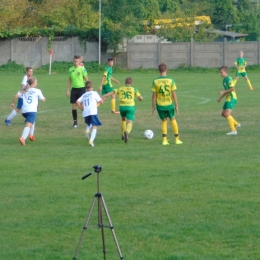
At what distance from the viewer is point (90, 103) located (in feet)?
48.9

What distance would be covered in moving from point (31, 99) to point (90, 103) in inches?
57.0

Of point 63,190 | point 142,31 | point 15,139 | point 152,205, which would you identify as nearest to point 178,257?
point 152,205

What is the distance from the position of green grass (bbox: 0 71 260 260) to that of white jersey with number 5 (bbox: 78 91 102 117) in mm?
744

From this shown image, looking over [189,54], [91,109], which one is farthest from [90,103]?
[189,54]

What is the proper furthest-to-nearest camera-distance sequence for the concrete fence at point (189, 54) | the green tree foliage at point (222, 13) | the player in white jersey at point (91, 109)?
1. the green tree foliage at point (222, 13)
2. the concrete fence at point (189, 54)
3. the player in white jersey at point (91, 109)

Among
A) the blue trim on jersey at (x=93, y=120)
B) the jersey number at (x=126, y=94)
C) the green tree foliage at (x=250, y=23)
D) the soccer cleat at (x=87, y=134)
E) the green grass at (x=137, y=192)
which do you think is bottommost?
the green grass at (x=137, y=192)

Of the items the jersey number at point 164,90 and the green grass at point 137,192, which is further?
the jersey number at point 164,90

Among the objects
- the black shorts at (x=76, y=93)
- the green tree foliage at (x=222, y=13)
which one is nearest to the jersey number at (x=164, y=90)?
the black shorts at (x=76, y=93)

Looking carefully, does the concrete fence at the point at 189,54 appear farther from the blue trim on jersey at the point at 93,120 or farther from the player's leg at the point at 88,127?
the blue trim on jersey at the point at 93,120

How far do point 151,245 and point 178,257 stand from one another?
53cm

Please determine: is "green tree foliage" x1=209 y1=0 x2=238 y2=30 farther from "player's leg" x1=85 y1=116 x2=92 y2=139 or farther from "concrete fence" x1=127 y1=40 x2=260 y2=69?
"player's leg" x1=85 y1=116 x2=92 y2=139

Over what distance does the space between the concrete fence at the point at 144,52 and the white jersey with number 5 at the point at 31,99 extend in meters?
35.5

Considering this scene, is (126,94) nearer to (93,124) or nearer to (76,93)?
(93,124)

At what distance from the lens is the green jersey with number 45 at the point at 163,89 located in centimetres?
1492
